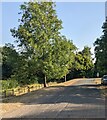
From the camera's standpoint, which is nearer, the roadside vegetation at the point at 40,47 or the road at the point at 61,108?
the road at the point at 61,108

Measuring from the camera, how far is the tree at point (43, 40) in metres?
41.8

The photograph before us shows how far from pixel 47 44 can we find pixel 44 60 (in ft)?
6.55

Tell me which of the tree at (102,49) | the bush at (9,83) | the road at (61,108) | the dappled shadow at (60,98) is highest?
the tree at (102,49)

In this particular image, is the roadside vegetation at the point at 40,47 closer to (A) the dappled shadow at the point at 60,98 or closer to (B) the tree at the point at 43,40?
(B) the tree at the point at 43,40

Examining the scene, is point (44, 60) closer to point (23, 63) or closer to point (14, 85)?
point (23, 63)

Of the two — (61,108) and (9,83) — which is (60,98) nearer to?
(61,108)

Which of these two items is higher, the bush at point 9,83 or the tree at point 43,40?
the tree at point 43,40

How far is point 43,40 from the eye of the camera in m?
42.1

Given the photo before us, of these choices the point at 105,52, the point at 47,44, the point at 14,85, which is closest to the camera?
the point at 105,52

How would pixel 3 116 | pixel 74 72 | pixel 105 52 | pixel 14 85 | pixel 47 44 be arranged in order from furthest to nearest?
1. pixel 74 72
2. pixel 14 85
3. pixel 47 44
4. pixel 105 52
5. pixel 3 116

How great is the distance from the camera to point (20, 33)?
141 feet

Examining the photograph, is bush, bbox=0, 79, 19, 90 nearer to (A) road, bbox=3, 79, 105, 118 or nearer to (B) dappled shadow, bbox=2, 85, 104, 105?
(B) dappled shadow, bbox=2, 85, 104, 105

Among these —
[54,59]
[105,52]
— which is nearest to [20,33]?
[54,59]

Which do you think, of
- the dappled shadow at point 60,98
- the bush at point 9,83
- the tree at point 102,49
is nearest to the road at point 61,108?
the dappled shadow at point 60,98
